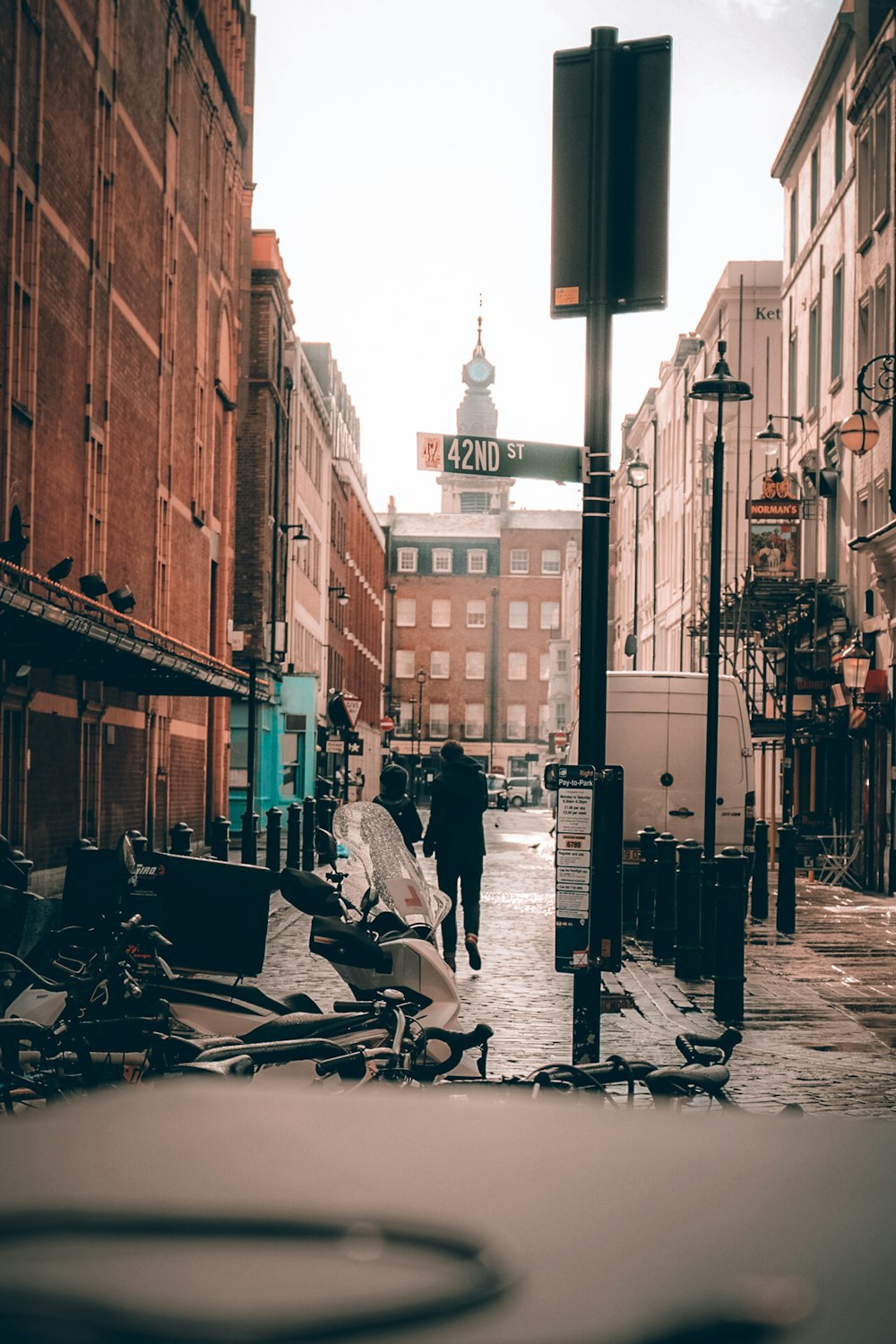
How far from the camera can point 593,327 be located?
786cm

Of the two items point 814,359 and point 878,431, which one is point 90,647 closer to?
point 878,431

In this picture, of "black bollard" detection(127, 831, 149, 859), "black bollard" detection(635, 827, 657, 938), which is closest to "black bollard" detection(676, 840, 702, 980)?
"black bollard" detection(635, 827, 657, 938)

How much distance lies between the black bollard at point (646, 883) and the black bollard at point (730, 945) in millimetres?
4961

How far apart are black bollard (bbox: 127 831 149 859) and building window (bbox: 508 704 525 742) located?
109 m

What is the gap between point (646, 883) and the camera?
1681 cm

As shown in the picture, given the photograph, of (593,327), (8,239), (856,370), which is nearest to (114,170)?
(8,239)

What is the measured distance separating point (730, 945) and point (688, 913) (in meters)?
2.07

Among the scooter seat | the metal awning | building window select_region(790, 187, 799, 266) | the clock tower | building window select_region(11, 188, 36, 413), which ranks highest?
the clock tower

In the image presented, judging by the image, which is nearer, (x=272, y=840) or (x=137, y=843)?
(x=137, y=843)

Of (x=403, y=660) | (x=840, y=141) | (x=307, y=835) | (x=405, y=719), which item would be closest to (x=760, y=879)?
(x=307, y=835)

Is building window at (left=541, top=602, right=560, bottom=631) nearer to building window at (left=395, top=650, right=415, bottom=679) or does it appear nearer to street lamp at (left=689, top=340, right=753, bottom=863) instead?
building window at (left=395, top=650, right=415, bottom=679)

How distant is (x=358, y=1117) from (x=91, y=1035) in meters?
3.54

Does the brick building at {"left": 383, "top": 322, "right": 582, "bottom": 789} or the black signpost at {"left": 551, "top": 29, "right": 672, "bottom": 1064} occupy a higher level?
the brick building at {"left": 383, "top": 322, "right": 582, "bottom": 789}

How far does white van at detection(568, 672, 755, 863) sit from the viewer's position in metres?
19.1
